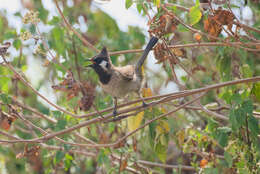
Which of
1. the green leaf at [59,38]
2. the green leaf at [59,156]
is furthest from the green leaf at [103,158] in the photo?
the green leaf at [59,38]

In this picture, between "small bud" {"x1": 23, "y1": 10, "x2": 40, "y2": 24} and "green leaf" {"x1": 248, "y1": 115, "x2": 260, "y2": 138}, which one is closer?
"green leaf" {"x1": 248, "y1": 115, "x2": 260, "y2": 138}

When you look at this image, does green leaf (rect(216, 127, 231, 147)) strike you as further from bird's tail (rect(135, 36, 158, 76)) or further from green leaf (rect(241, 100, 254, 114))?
bird's tail (rect(135, 36, 158, 76))

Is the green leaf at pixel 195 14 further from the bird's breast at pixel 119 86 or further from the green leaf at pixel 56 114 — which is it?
the green leaf at pixel 56 114

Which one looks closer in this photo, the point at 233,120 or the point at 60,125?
the point at 233,120

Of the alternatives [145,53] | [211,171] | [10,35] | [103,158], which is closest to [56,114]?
[103,158]

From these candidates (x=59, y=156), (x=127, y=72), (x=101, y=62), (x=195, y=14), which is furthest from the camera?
(x=127, y=72)

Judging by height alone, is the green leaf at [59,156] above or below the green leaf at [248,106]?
below

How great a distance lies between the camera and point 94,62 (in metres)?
3.06

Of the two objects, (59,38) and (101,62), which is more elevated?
(59,38)

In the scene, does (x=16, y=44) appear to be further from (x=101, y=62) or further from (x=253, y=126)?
(x=253, y=126)

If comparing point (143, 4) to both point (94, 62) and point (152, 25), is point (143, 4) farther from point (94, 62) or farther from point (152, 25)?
point (94, 62)

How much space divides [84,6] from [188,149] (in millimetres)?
2277

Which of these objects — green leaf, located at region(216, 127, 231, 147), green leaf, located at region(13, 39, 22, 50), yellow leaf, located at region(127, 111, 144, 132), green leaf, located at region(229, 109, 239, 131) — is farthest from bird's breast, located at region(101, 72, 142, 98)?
green leaf, located at region(229, 109, 239, 131)

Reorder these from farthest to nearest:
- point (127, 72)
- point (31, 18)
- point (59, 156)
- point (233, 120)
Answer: point (127, 72) → point (59, 156) → point (31, 18) → point (233, 120)
